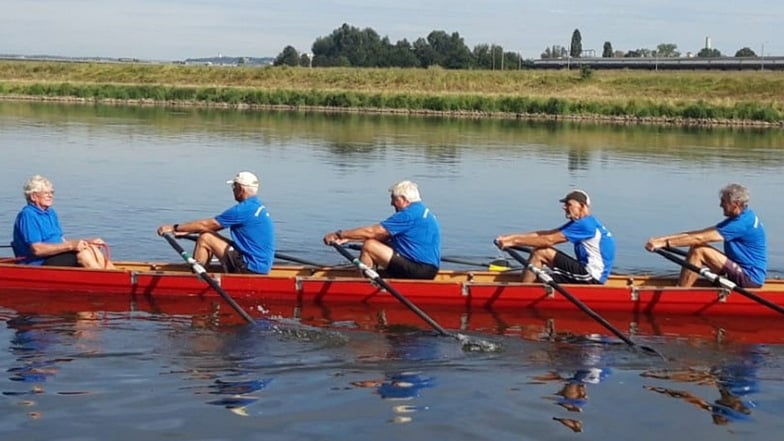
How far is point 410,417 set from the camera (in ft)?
33.9

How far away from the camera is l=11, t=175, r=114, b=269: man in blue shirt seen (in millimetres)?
14586

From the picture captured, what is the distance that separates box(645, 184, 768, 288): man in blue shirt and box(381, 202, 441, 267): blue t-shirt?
9.53 feet

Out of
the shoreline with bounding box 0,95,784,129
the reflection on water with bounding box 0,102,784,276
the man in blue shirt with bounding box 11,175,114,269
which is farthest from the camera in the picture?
the shoreline with bounding box 0,95,784,129

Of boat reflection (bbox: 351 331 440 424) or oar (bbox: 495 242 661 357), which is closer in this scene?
boat reflection (bbox: 351 331 440 424)

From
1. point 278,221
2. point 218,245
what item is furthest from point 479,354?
point 278,221

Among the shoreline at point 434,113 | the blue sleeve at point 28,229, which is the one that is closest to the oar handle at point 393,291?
the blue sleeve at point 28,229

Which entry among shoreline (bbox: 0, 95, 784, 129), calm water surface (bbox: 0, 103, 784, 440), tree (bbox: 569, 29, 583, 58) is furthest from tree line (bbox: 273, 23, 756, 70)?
calm water surface (bbox: 0, 103, 784, 440)

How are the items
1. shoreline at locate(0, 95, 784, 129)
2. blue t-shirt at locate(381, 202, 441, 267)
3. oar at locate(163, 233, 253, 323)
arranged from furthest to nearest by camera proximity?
1. shoreline at locate(0, 95, 784, 129)
2. blue t-shirt at locate(381, 202, 441, 267)
3. oar at locate(163, 233, 253, 323)

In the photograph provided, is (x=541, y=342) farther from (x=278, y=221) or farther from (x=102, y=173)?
(x=102, y=173)

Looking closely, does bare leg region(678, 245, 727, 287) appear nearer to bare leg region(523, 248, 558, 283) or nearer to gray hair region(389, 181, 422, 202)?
bare leg region(523, 248, 558, 283)

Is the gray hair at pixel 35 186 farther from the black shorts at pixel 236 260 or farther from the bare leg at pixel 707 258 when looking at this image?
the bare leg at pixel 707 258

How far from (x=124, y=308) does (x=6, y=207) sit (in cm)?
1050

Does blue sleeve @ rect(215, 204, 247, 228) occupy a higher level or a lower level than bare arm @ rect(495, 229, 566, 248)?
higher

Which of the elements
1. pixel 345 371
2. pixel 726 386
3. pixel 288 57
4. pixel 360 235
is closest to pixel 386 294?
pixel 360 235
